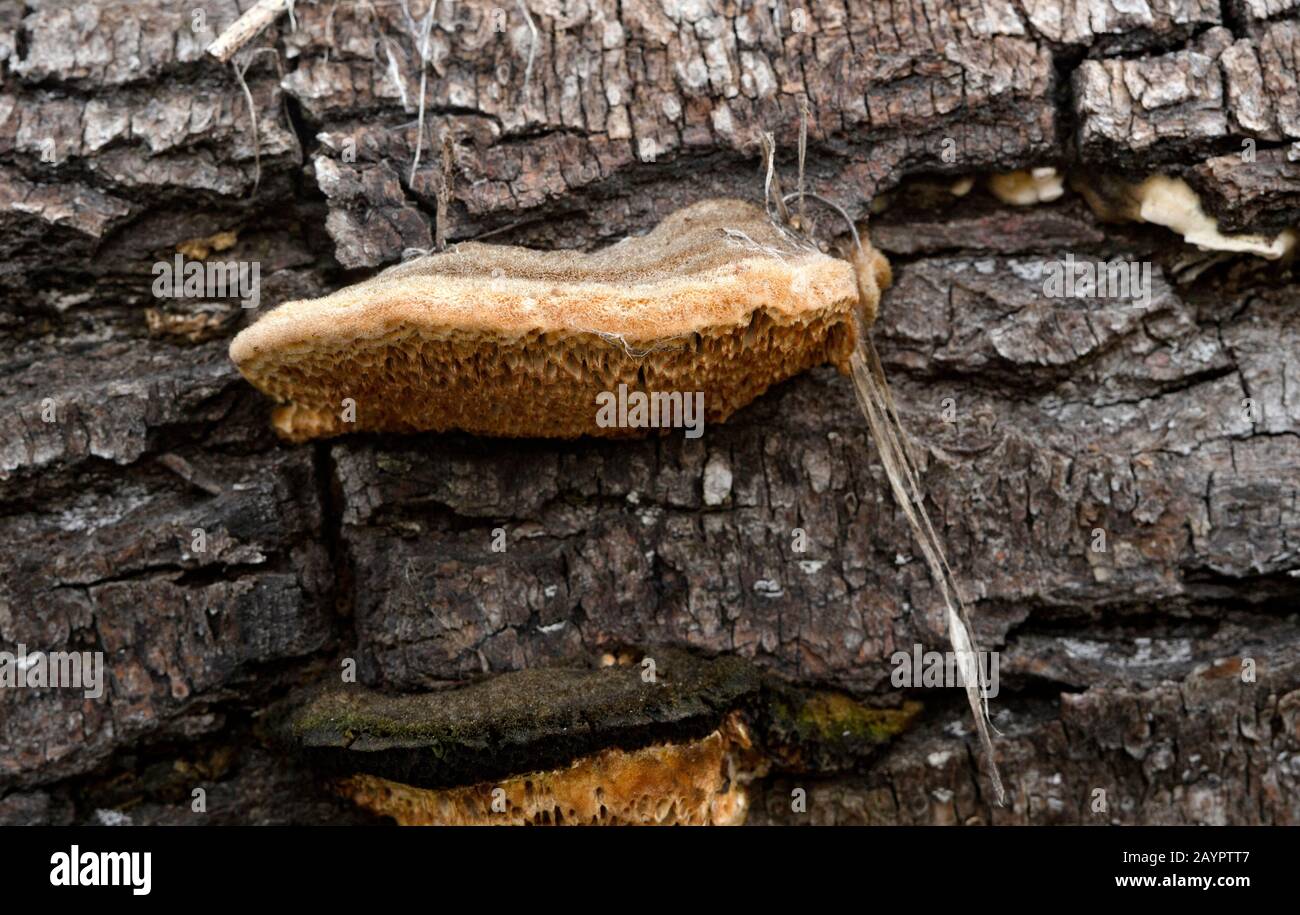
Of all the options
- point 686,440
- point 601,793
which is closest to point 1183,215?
point 686,440

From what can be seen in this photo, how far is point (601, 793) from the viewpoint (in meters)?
3.61

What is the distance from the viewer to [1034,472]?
3938mm

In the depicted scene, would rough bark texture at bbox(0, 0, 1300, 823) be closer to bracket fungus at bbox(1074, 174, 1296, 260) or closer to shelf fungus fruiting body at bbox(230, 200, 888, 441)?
bracket fungus at bbox(1074, 174, 1296, 260)

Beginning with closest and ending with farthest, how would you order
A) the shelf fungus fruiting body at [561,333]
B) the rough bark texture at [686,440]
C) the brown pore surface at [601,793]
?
the shelf fungus fruiting body at [561,333] < the brown pore surface at [601,793] < the rough bark texture at [686,440]

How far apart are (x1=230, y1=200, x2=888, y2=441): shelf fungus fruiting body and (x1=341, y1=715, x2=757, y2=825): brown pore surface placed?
106 cm

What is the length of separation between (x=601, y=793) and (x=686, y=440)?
1207mm

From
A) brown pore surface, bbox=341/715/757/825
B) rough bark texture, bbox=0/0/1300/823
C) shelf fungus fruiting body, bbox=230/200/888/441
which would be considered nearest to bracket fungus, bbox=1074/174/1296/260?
rough bark texture, bbox=0/0/1300/823

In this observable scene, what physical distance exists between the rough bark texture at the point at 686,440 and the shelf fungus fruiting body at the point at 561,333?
0.73 ft

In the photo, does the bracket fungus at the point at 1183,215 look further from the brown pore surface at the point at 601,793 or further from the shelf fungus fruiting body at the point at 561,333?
the brown pore surface at the point at 601,793

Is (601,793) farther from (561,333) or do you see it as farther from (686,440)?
(561,333)

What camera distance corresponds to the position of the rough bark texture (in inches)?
153

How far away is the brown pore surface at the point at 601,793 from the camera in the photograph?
11.8 feet

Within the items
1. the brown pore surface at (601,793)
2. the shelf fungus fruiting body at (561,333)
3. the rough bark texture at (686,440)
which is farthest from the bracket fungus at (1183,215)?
the brown pore surface at (601,793)

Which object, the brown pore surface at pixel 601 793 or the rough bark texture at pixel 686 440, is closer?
the brown pore surface at pixel 601 793
